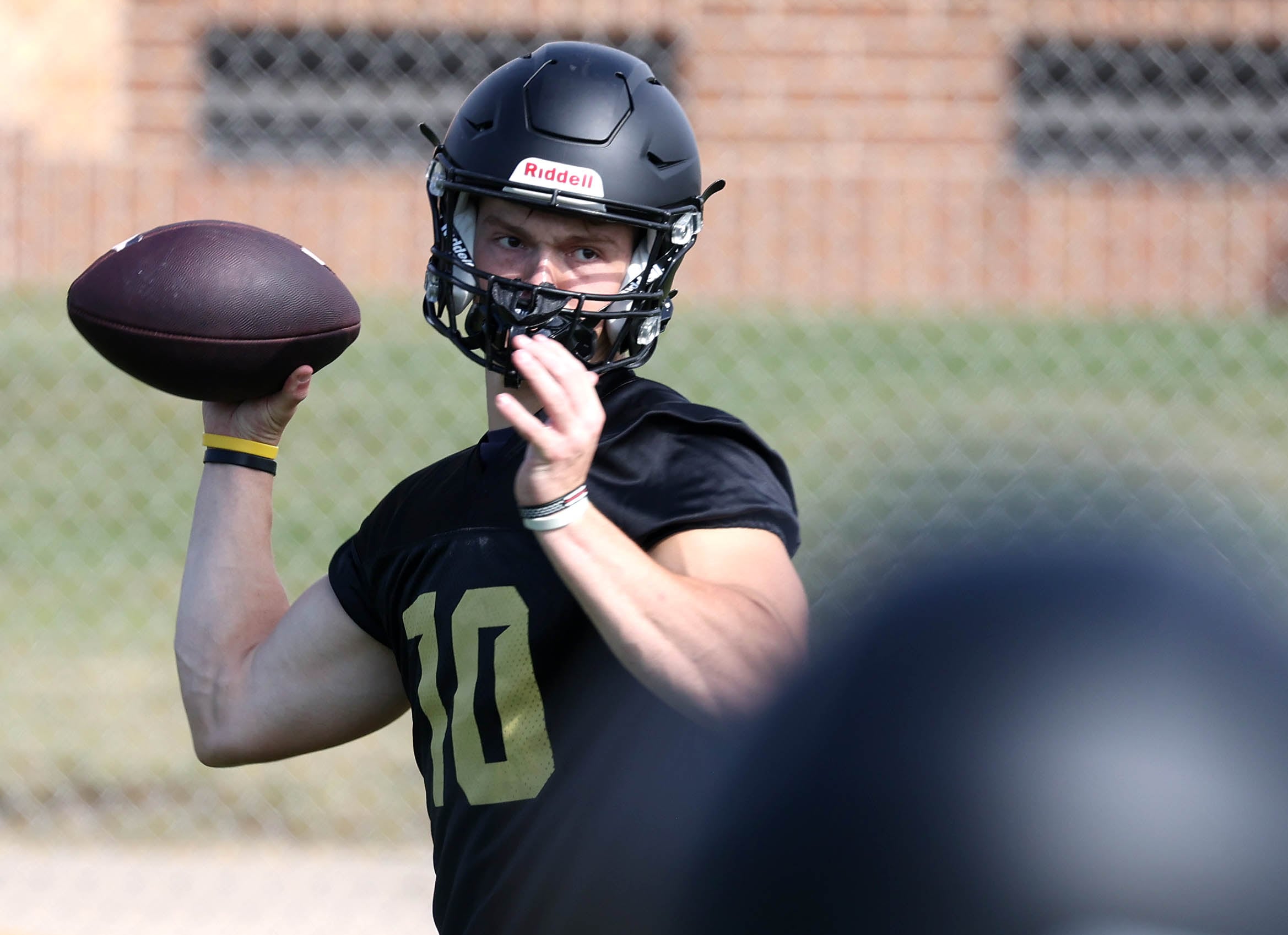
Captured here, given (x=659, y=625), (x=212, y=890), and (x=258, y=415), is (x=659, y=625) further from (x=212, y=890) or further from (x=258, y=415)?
(x=212, y=890)

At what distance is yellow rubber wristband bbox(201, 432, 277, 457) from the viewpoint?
218cm

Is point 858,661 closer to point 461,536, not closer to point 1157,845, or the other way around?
point 1157,845

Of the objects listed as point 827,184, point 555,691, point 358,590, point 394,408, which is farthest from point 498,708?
point 827,184

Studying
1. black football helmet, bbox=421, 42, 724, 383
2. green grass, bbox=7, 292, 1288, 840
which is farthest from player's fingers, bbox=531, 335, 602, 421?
green grass, bbox=7, 292, 1288, 840

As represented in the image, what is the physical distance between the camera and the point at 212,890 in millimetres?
4477

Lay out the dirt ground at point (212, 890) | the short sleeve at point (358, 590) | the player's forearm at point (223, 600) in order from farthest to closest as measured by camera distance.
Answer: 1. the dirt ground at point (212, 890)
2. the player's forearm at point (223, 600)
3. the short sleeve at point (358, 590)

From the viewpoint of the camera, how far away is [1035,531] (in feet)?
2.52

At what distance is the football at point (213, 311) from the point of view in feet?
7.21

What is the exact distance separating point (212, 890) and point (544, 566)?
313cm

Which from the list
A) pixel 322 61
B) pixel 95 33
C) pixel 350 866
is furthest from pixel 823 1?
pixel 350 866

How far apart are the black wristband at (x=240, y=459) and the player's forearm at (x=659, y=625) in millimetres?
826

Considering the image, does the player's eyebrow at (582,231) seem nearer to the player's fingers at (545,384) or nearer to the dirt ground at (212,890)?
the player's fingers at (545,384)

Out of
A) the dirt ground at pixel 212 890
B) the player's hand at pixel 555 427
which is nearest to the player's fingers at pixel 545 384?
the player's hand at pixel 555 427

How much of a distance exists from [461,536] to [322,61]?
10.2 meters
